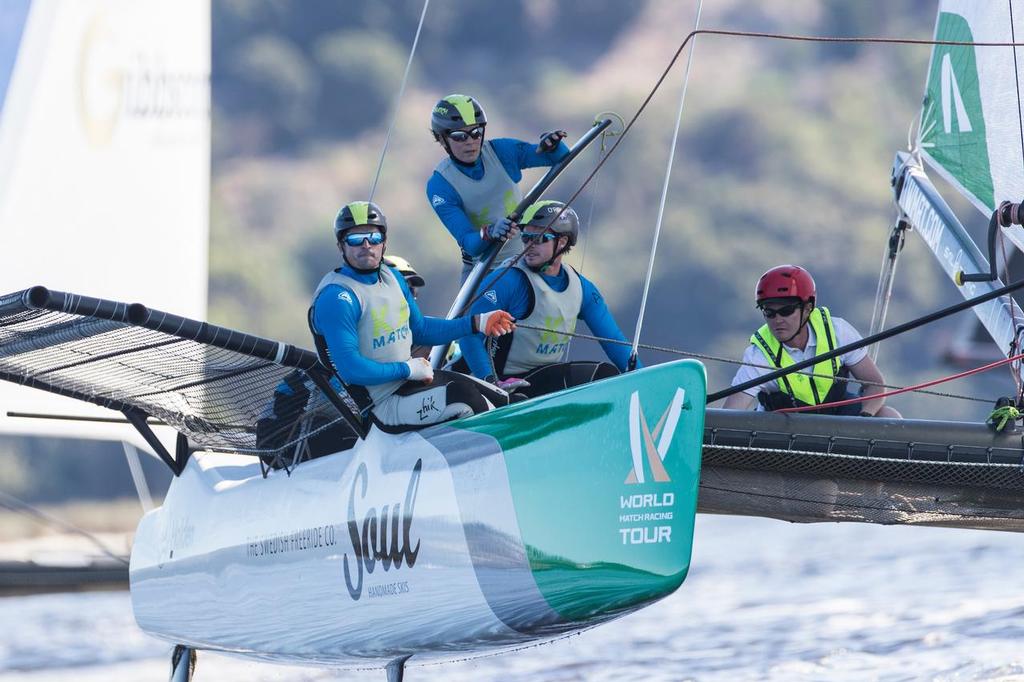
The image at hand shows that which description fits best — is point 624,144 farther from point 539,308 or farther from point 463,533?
point 463,533

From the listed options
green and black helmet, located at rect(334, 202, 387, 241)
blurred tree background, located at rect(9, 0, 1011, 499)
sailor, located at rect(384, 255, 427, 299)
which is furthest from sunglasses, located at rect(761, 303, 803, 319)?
blurred tree background, located at rect(9, 0, 1011, 499)

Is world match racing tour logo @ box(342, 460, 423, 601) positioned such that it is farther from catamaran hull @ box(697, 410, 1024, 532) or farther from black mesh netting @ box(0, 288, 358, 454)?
catamaran hull @ box(697, 410, 1024, 532)

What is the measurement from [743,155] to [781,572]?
19041mm

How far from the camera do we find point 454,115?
5.55m

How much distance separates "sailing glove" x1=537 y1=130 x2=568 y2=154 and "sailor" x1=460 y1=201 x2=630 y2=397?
457mm

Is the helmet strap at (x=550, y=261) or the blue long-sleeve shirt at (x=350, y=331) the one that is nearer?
the blue long-sleeve shirt at (x=350, y=331)

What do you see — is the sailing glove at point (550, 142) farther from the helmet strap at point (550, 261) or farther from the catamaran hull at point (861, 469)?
the catamaran hull at point (861, 469)

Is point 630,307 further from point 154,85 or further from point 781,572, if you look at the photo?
point 154,85

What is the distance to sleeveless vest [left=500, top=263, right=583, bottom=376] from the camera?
5.19 metres

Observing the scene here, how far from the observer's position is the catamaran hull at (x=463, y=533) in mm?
3926

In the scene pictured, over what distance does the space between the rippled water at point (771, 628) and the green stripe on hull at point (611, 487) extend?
2.30m

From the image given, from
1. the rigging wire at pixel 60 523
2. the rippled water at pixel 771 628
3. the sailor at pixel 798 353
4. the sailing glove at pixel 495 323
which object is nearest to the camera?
the sailing glove at pixel 495 323

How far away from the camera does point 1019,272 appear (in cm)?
559

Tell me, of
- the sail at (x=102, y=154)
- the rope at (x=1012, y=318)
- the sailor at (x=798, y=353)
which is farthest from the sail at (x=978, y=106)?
the sail at (x=102, y=154)
